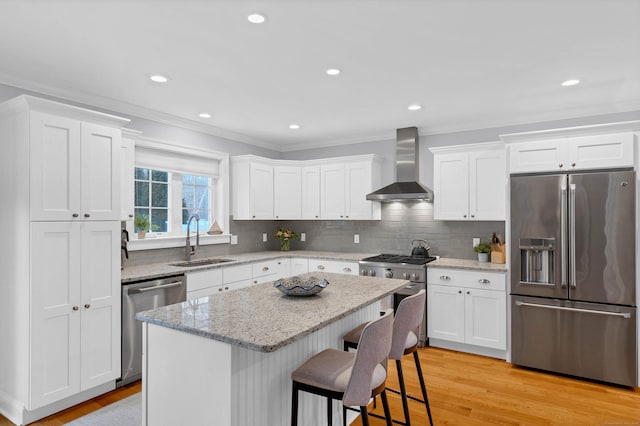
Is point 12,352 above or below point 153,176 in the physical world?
below

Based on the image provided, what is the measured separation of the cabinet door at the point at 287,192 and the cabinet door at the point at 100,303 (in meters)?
2.52

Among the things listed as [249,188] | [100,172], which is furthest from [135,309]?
[249,188]

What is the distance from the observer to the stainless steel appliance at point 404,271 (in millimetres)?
4180

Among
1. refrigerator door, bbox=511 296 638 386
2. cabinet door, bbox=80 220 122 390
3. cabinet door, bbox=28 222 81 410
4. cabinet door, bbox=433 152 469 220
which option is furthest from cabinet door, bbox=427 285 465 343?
cabinet door, bbox=28 222 81 410

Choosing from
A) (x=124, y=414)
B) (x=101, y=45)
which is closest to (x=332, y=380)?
(x=124, y=414)

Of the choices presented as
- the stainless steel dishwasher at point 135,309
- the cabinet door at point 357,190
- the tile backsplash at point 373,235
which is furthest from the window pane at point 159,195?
the cabinet door at point 357,190

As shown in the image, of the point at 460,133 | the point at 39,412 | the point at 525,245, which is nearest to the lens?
the point at 39,412

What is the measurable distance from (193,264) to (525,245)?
3450 millimetres

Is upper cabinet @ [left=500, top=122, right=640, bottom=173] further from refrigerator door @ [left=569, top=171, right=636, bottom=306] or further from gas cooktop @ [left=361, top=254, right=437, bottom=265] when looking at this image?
gas cooktop @ [left=361, top=254, right=437, bottom=265]

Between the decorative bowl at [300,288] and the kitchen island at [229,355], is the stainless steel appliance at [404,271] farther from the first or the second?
the kitchen island at [229,355]

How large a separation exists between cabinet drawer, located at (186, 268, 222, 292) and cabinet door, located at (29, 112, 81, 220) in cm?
121

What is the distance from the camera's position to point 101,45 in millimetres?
2461

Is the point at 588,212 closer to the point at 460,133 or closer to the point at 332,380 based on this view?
the point at 460,133

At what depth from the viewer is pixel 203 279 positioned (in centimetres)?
383
